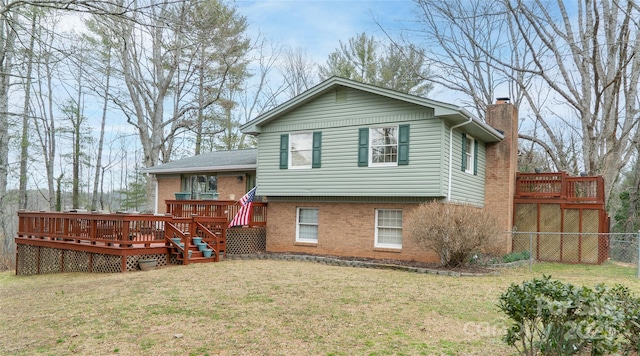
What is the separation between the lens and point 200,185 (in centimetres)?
2064

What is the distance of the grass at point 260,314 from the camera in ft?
18.6

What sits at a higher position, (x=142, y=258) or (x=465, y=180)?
(x=465, y=180)

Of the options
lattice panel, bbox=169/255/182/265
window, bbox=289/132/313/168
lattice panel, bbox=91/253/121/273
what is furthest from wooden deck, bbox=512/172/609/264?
lattice panel, bbox=91/253/121/273

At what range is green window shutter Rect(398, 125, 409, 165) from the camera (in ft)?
44.2

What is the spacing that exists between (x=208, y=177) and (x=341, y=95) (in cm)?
837

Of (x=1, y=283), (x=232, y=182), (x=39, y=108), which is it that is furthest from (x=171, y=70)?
(x=1, y=283)

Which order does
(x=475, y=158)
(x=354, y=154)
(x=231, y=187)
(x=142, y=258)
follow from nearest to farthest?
(x=142, y=258)
(x=354, y=154)
(x=475, y=158)
(x=231, y=187)

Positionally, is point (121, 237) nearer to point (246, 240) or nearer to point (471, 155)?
point (246, 240)

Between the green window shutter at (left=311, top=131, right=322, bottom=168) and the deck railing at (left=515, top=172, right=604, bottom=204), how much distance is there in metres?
7.74

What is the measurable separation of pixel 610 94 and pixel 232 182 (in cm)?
1683

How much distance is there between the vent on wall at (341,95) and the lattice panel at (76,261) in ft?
30.3

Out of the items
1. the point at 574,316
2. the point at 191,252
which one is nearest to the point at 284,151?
the point at 191,252

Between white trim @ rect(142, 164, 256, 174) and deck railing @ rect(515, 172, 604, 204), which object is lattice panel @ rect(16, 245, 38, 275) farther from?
deck railing @ rect(515, 172, 604, 204)

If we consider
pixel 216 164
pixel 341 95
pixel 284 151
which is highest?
pixel 341 95
